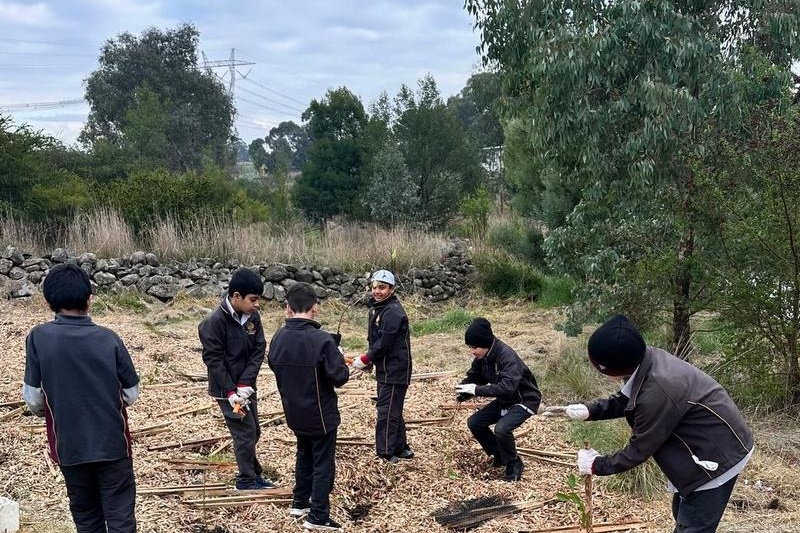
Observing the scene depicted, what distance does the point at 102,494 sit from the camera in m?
3.70

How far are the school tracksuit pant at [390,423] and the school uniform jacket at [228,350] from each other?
1.26 metres

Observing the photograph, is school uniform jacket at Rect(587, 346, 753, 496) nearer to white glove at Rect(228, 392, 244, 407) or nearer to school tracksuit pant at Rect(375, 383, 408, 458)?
white glove at Rect(228, 392, 244, 407)

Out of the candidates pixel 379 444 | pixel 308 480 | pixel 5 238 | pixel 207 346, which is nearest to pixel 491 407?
pixel 379 444

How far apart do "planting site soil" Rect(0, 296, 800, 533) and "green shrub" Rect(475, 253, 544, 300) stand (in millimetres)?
6607

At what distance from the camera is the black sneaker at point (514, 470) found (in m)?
5.43

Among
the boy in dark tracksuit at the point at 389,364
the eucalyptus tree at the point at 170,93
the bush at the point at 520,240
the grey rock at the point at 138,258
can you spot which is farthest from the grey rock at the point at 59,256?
the eucalyptus tree at the point at 170,93

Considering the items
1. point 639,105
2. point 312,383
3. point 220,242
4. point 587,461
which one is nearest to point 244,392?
point 312,383

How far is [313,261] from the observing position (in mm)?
15273

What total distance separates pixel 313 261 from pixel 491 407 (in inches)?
398

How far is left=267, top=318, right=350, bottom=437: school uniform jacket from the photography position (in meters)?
4.45

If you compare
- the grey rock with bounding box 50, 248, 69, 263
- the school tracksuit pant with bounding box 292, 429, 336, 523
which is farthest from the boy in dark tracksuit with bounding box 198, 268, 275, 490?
the grey rock with bounding box 50, 248, 69, 263

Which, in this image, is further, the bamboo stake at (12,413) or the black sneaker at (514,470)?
the bamboo stake at (12,413)

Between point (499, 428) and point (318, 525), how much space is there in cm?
156

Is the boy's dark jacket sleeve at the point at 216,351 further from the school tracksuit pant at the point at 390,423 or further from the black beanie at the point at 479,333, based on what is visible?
the black beanie at the point at 479,333
